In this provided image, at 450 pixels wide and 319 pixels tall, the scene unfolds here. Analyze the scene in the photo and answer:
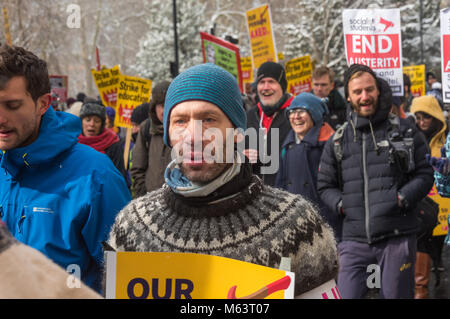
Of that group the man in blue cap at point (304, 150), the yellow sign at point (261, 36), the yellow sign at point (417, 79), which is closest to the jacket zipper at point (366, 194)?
the man in blue cap at point (304, 150)

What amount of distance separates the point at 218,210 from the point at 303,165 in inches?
132

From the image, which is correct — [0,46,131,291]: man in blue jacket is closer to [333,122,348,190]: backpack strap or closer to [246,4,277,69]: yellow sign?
[333,122,348,190]: backpack strap

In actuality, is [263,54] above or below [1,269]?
above

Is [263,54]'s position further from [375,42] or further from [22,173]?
[22,173]

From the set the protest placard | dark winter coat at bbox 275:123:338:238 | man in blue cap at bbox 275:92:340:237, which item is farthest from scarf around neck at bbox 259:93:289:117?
the protest placard

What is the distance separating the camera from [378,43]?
6.62m

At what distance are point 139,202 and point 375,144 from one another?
2644mm

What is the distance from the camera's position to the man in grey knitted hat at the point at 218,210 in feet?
7.05

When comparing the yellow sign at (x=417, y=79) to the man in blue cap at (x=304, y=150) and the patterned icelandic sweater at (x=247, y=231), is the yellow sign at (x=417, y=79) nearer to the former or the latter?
the man in blue cap at (x=304, y=150)

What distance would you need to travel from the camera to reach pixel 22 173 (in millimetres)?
2807

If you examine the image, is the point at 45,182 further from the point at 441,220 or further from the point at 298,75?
the point at 298,75

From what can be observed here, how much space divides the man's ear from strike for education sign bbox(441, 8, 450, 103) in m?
3.70

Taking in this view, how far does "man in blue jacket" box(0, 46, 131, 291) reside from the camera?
269 centimetres
